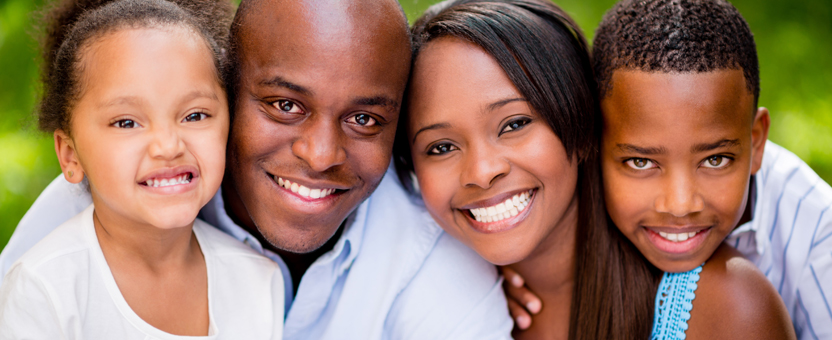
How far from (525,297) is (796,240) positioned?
3.81 ft

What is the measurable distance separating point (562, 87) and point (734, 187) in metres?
0.70

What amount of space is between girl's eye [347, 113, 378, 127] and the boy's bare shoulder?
4.42ft

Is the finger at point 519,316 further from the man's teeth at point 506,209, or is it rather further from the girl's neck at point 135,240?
the girl's neck at point 135,240

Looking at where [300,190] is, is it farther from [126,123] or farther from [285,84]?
[126,123]

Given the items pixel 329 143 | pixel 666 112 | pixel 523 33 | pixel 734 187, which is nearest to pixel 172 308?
pixel 329 143

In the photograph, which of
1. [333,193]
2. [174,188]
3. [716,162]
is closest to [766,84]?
[716,162]

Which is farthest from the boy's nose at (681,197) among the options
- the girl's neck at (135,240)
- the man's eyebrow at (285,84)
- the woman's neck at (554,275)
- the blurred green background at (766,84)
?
the blurred green background at (766,84)

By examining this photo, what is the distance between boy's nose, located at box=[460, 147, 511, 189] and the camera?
221 cm

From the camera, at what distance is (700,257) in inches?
92.5

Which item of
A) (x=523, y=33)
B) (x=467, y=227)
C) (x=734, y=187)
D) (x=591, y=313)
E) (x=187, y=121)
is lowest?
(x=591, y=313)

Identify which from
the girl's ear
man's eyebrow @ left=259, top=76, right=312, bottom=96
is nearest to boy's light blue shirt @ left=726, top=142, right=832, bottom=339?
man's eyebrow @ left=259, top=76, right=312, bottom=96

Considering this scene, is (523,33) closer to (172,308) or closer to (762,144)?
(762,144)

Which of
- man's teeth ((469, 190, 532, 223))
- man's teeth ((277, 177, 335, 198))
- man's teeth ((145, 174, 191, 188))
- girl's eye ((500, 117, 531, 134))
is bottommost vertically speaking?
man's teeth ((469, 190, 532, 223))

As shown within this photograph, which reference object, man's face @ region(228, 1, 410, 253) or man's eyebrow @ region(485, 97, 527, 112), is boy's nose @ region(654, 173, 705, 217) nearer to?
man's eyebrow @ region(485, 97, 527, 112)
